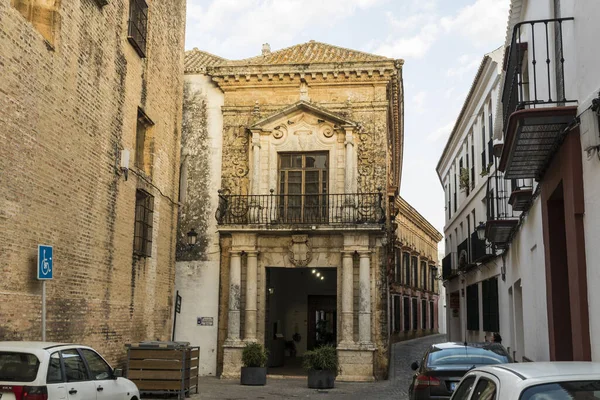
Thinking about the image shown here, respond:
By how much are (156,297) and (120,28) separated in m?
6.81

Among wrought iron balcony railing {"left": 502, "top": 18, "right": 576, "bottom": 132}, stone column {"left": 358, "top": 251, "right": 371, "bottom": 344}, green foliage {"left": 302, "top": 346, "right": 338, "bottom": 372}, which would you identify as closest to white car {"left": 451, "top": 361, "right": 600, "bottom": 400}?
wrought iron balcony railing {"left": 502, "top": 18, "right": 576, "bottom": 132}

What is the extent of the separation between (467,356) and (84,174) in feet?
25.2

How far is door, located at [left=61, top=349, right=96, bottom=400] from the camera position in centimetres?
831

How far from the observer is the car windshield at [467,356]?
1116cm

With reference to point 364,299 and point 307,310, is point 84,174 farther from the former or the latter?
point 307,310

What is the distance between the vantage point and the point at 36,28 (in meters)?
11.9

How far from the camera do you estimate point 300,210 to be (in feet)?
69.8

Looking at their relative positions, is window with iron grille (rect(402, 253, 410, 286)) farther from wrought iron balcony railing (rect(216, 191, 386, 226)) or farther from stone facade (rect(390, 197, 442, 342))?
wrought iron balcony railing (rect(216, 191, 386, 226))

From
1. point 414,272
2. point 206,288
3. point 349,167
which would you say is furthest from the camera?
point 414,272

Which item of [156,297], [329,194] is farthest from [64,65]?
[329,194]

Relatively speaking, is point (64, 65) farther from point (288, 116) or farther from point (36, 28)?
point (288, 116)

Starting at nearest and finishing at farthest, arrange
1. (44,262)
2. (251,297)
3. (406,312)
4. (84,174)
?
1. (44,262)
2. (84,174)
3. (251,297)
4. (406,312)

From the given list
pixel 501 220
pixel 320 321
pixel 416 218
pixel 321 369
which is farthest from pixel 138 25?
pixel 416 218

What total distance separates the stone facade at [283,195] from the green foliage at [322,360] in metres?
1.90
